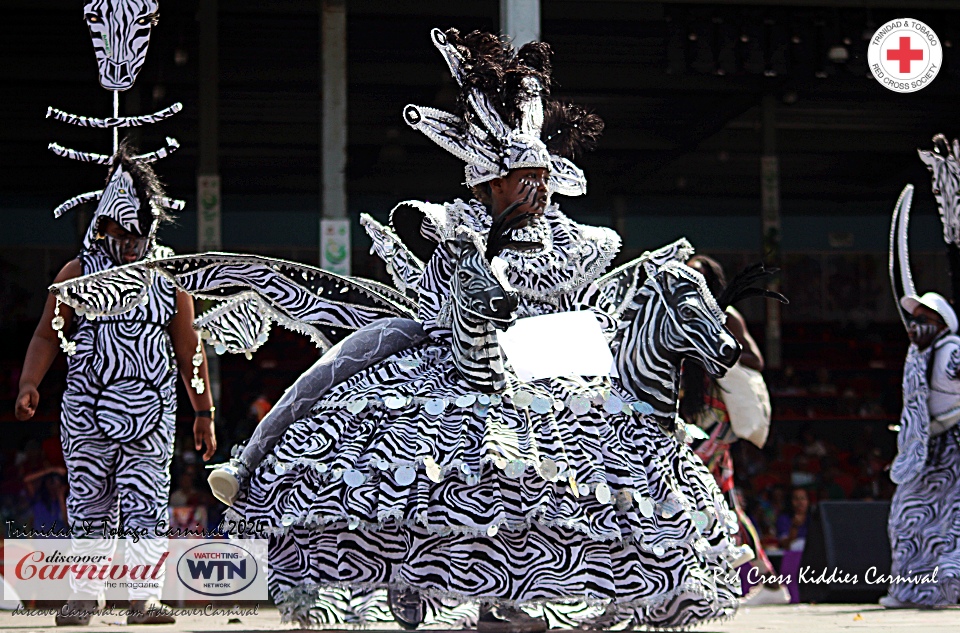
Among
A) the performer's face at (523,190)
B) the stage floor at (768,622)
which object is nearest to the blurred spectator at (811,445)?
the stage floor at (768,622)

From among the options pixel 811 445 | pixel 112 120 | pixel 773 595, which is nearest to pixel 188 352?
pixel 112 120

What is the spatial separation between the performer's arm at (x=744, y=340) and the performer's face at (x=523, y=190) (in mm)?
2569

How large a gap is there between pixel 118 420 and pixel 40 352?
63 cm

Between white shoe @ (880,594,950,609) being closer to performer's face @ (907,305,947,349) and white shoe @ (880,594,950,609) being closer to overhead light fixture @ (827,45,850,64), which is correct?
performer's face @ (907,305,947,349)

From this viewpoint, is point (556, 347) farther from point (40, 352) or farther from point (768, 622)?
point (40, 352)

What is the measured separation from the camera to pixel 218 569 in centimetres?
498

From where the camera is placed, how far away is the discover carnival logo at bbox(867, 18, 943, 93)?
545 inches

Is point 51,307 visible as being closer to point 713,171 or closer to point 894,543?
point 894,543

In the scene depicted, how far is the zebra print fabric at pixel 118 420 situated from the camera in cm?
616

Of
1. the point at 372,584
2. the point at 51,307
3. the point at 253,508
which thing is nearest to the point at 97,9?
Answer: the point at 51,307

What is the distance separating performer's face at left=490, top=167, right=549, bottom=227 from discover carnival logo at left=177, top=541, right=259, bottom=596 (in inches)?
66.2

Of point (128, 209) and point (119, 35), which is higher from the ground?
point (119, 35)

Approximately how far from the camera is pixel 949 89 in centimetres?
1844

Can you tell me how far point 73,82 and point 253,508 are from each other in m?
15.3
